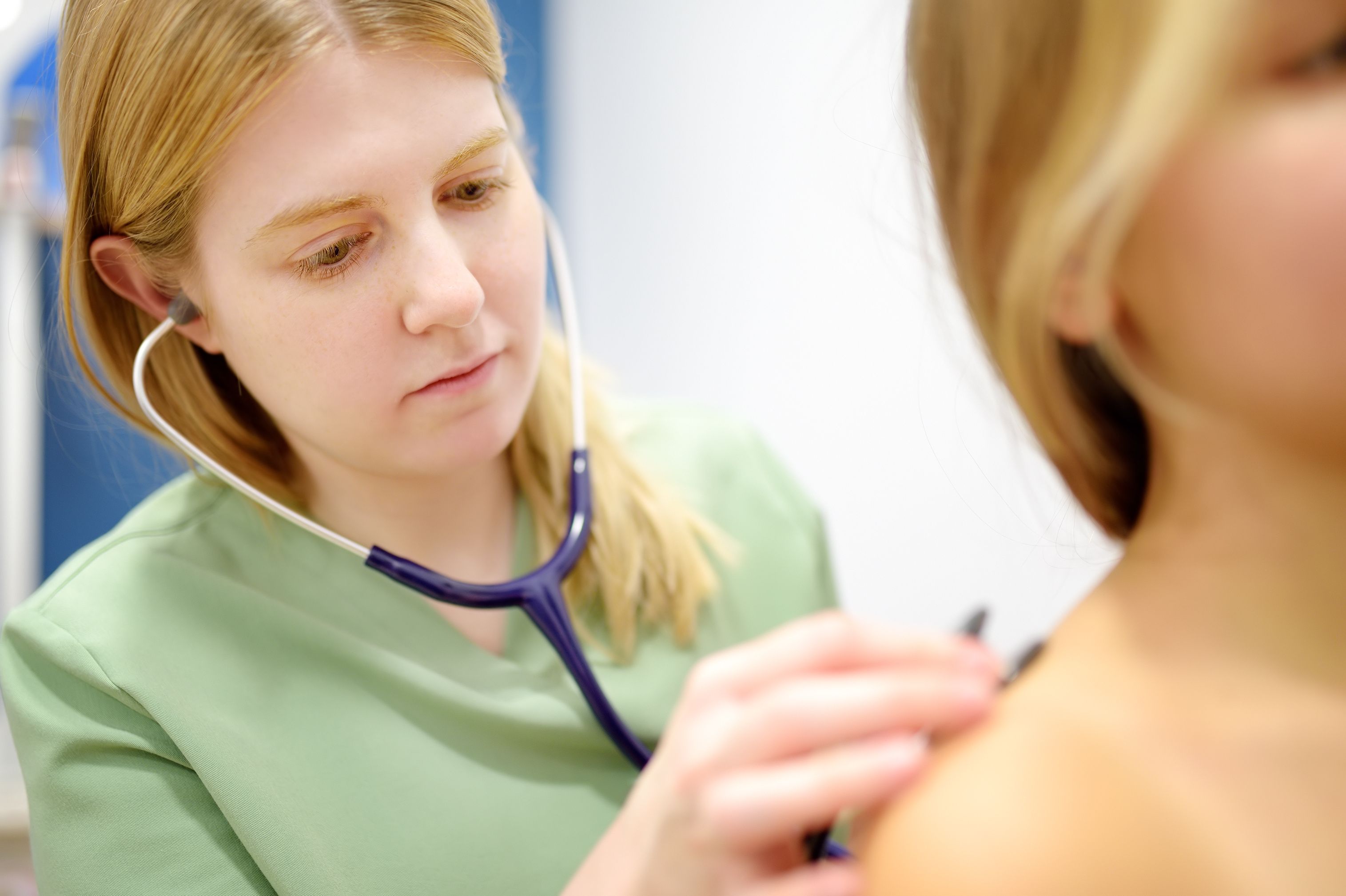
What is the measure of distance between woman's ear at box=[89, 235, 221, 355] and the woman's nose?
0.19 metres

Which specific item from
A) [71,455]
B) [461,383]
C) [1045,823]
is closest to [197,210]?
[461,383]

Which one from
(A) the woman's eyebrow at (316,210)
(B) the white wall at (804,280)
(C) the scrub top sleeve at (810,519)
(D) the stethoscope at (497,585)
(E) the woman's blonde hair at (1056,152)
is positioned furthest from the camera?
(B) the white wall at (804,280)

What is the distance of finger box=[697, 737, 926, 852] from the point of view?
1.47ft

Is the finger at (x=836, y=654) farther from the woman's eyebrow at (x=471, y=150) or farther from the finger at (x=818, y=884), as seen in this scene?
the woman's eyebrow at (x=471, y=150)

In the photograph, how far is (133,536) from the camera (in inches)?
33.7

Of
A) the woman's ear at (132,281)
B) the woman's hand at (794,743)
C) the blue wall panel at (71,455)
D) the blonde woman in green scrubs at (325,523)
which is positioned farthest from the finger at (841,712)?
the blue wall panel at (71,455)

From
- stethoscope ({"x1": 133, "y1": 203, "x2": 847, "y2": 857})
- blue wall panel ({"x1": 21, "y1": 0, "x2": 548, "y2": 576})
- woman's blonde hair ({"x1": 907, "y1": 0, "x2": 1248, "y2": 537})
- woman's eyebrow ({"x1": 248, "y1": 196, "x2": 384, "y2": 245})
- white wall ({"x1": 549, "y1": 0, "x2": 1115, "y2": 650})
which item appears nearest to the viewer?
woman's blonde hair ({"x1": 907, "y1": 0, "x2": 1248, "y2": 537})

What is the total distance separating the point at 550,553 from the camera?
933 millimetres

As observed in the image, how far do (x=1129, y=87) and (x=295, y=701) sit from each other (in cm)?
67

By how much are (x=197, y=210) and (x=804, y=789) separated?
56cm

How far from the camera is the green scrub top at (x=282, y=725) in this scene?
761 millimetres

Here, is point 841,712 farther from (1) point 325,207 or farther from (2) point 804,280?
(2) point 804,280

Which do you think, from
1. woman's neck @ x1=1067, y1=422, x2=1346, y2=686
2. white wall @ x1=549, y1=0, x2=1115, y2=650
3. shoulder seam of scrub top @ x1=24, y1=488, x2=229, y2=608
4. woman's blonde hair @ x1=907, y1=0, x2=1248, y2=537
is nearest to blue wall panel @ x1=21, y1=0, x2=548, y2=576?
white wall @ x1=549, y1=0, x2=1115, y2=650

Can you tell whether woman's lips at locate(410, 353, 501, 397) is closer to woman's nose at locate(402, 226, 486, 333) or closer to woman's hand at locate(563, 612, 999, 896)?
woman's nose at locate(402, 226, 486, 333)
